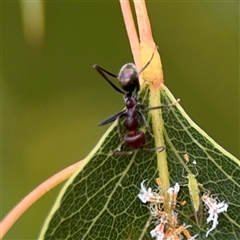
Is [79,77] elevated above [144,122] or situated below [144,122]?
above

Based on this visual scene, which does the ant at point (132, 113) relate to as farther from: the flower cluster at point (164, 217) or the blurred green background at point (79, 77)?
the blurred green background at point (79, 77)

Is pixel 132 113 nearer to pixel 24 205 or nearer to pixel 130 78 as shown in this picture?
pixel 130 78

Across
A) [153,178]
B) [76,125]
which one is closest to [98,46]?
[76,125]

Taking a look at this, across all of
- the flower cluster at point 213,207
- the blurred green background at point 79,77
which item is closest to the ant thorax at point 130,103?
the flower cluster at point 213,207

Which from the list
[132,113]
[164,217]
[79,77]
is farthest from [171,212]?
[79,77]

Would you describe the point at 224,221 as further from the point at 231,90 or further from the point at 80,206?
the point at 231,90

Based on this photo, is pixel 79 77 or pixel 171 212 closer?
pixel 171 212
